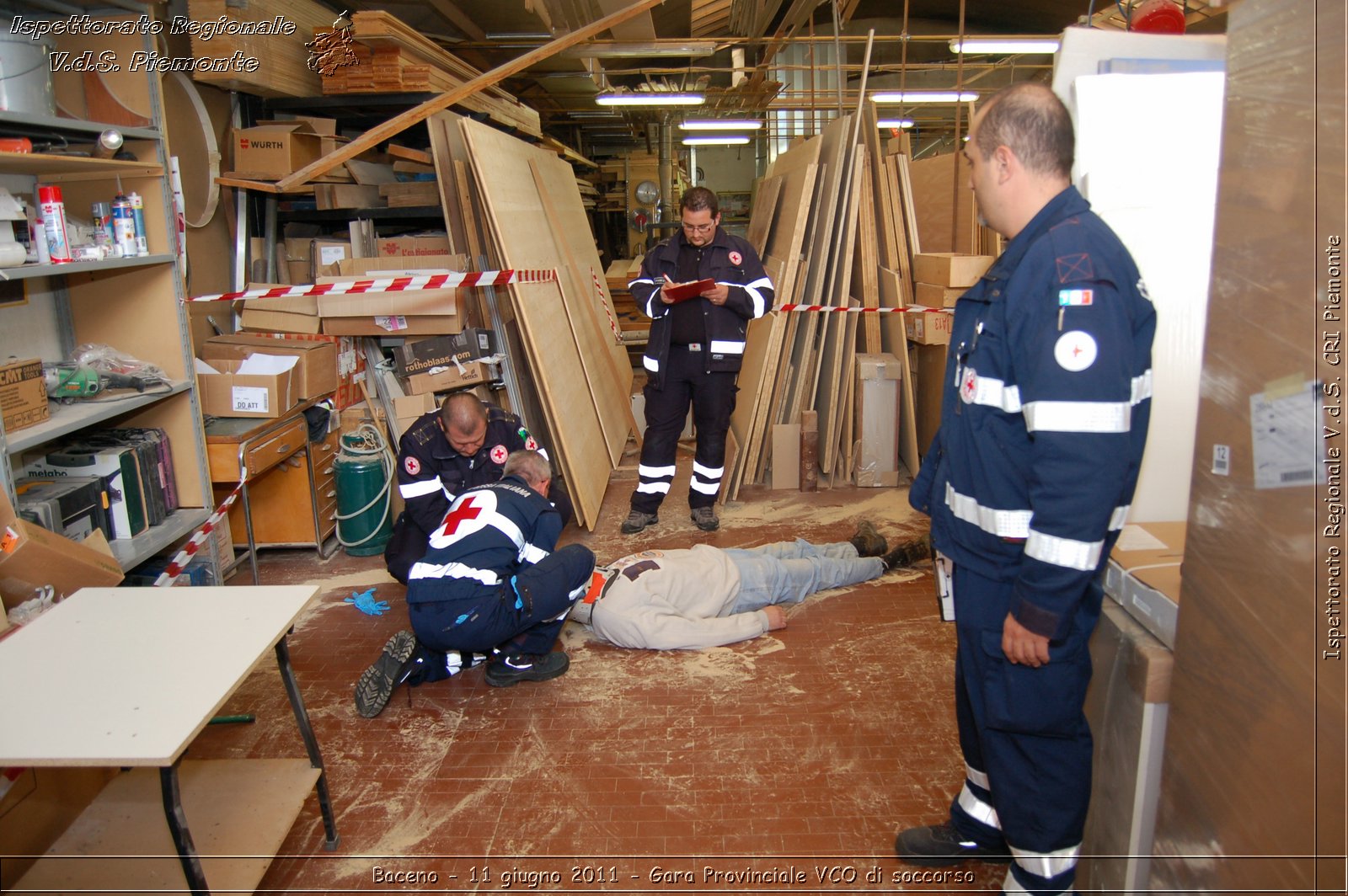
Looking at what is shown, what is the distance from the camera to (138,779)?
2.62m

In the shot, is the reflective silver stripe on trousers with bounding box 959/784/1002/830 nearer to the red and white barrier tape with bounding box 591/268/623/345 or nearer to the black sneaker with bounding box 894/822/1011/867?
the black sneaker with bounding box 894/822/1011/867

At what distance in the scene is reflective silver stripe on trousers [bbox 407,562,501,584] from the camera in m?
3.29

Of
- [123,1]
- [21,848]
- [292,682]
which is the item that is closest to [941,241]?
[123,1]

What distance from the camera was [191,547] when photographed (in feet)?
13.2

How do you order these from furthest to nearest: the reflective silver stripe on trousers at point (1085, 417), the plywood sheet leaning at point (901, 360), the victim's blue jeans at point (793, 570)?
the plywood sheet leaning at point (901, 360), the victim's blue jeans at point (793, 570), the reflective silver stripe on trousers at point (1085, 417)

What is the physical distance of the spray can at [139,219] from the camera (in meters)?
3.84

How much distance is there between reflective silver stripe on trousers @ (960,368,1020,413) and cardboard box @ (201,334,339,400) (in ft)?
12.8

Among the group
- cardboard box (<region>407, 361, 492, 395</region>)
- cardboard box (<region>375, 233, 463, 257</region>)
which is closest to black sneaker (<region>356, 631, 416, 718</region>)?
cardboard box (<region>407, 361, 492, 395</region>)

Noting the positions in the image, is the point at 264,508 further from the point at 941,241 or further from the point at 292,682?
the point at 941,241

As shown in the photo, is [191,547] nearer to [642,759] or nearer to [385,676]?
[385,676]

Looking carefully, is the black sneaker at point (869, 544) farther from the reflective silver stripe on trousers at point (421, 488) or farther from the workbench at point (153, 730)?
the workbench at point (153, 730)

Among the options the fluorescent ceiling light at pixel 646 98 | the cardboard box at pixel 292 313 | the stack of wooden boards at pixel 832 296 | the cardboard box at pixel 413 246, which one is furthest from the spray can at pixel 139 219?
the fluorescent ceiling light at pixel 646 98

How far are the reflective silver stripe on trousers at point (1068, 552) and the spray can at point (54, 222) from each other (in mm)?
3623

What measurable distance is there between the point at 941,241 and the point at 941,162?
0.86 metres
